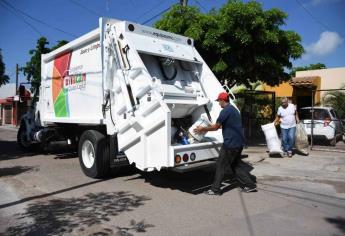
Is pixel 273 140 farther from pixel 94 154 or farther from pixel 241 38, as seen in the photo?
pixel 94 154

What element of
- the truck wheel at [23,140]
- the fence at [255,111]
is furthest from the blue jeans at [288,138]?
the truck wheel at [23,140]

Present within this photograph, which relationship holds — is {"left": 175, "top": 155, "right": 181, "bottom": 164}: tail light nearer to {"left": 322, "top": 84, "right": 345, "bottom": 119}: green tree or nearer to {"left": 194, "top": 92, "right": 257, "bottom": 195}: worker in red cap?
{"left": 194, "top": 92, "right": 257, "bottom": 195}: worker in red cap

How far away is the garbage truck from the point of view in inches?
261

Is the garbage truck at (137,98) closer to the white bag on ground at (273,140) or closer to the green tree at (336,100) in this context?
the white bag on ground at (273,140)

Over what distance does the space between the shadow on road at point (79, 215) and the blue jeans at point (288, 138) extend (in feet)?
17.9

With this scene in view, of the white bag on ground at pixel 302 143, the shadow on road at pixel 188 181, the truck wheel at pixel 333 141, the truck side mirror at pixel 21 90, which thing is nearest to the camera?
the shadow on road at pixel 188 181

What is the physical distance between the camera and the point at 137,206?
6.17 m

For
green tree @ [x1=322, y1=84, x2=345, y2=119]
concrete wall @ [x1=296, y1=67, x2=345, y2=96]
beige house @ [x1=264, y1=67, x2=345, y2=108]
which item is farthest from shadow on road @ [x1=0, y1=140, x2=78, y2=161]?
concrete wall @ [x1=296, y1=67, x2=345, y2=96]

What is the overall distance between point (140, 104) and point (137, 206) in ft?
5.65

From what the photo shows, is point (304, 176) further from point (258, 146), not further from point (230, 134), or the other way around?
point (258, 146)

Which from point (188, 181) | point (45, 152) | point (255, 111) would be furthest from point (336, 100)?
point (188, 181)

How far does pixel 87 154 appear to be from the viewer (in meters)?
8.59

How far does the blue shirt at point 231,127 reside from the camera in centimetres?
680

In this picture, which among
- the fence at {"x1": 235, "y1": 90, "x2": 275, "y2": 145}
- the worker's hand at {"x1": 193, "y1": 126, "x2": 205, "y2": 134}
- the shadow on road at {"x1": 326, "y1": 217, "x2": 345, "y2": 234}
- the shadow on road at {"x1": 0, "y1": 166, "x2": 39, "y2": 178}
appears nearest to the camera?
the shadow on road at {"x1": 326, "y1": 217, "x2": 345, "y2": 234}
